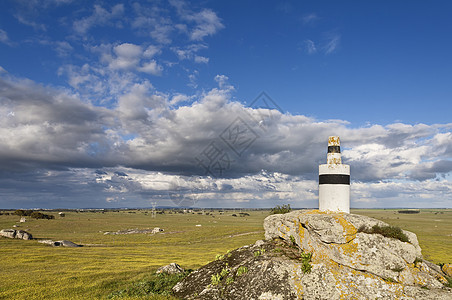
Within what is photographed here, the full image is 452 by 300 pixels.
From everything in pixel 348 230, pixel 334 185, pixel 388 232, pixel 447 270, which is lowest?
pixel 447 270

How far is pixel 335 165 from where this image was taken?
19.2 m

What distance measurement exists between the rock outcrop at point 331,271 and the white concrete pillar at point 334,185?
4.60ft

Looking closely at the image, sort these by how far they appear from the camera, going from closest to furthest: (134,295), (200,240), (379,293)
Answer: (379,293) < (134,295) < (200,240)

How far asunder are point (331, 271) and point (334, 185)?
5688mm

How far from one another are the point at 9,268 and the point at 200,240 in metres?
41.3

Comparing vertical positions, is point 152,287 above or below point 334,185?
below

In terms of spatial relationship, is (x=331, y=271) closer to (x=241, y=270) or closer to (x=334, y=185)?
(x=241, y=270)

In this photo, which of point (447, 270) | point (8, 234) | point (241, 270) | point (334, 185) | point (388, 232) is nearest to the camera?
point (388, 232)

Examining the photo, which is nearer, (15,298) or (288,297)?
(288,297)

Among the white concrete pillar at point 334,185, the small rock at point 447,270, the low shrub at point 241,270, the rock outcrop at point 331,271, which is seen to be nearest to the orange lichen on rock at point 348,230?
the rock outcrop at point 331,271

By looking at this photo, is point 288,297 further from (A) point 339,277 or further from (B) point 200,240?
(B) point 200,240

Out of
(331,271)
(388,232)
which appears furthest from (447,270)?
(331,271)

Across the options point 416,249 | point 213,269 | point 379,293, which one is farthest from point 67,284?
point 416,249

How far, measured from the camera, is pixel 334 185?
62.7ft
